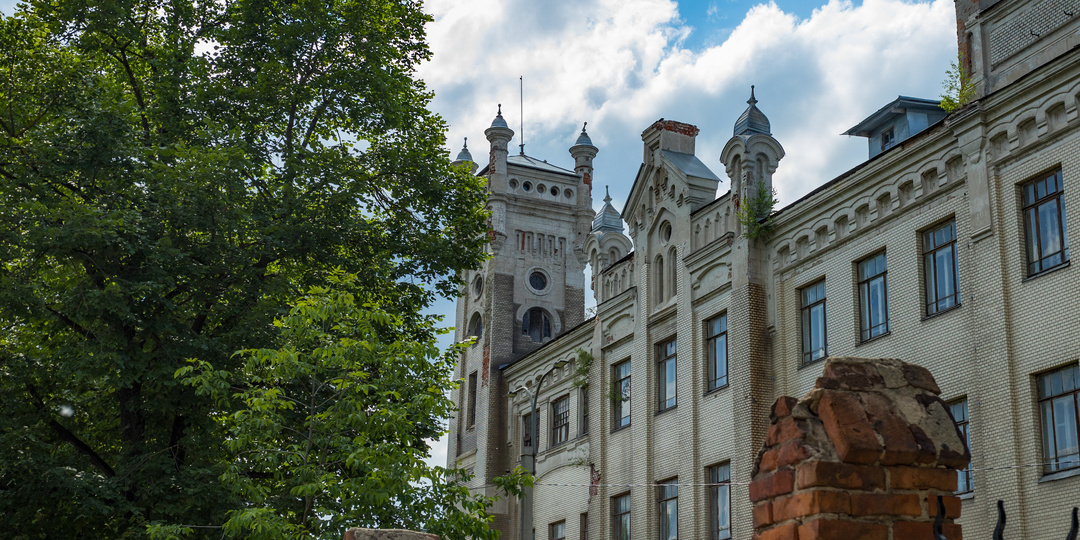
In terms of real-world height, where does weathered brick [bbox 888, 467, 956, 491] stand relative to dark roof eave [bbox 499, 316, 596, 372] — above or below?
below

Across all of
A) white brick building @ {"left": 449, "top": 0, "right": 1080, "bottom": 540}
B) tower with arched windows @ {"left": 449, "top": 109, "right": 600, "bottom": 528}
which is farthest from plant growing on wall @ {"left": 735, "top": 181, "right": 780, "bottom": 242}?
tower with arched windows @ {"left": 449, "top": 109, "right": 600, "bottom": 528}

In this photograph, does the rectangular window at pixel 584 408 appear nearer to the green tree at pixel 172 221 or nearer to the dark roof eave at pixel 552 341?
the dark roof eave at pixel 552 341

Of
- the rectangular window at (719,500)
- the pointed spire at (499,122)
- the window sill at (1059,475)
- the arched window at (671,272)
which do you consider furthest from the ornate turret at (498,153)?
the window sill at (1059,475)

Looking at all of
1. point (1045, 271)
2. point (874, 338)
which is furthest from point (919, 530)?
point (874, 338)

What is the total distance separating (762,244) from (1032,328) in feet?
25.4

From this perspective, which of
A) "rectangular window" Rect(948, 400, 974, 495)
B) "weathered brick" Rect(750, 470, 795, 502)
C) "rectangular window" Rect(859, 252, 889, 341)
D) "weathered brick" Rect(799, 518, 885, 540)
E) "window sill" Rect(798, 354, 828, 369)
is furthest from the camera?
"window sill" Rect(798, 354, 828, 369)

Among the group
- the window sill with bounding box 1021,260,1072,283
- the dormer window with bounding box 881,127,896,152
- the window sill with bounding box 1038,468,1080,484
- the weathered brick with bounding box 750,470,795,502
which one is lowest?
the weathered brick with bounding box 750,470,795,502

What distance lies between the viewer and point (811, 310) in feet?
79.6

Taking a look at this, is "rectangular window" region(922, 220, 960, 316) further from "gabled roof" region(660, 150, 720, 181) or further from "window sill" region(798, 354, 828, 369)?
"gabled roof" region(660, 150, 720, 181)

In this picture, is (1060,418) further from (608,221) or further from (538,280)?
(538,280)

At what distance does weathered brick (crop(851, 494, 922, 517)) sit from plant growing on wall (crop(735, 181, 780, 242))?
20.9 meters

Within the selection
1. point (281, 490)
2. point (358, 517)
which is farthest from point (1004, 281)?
point (281, 490)

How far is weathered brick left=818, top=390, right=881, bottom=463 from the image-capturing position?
14.9 ft

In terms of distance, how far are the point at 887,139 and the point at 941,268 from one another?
646 cm
